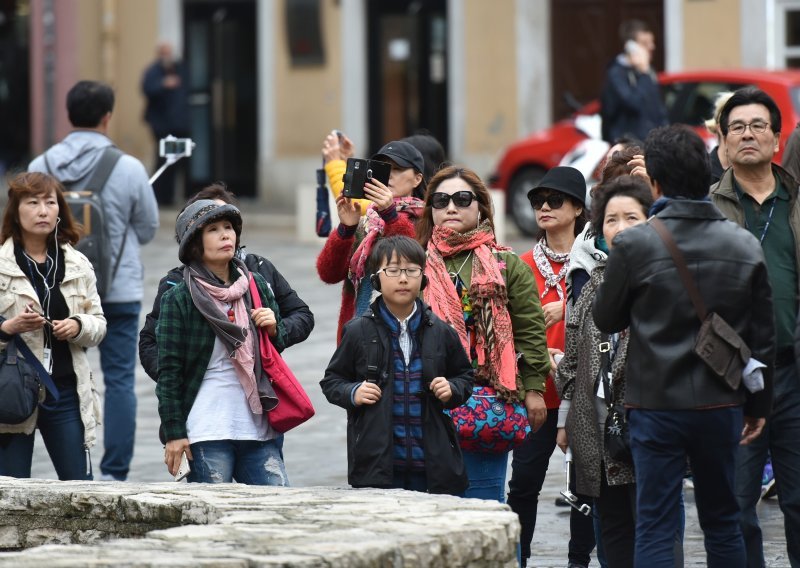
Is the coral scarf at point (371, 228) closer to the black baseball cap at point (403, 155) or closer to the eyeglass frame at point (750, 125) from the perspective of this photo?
the black baseball cap at point (403, 155)

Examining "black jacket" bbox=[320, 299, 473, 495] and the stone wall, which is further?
"black jacket" bbox=[320, 299, 473, 495]

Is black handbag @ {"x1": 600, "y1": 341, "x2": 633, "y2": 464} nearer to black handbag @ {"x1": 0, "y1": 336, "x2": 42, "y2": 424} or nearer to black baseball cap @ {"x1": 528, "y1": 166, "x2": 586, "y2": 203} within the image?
black baseball cap @ {"x1": 528, "y1": 166, "x2": 586, "y2": 203}

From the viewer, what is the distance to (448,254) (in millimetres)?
7023

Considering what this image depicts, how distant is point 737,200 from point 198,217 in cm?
205

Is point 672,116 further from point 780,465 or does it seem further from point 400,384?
point 400,384

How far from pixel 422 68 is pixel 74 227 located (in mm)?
16716

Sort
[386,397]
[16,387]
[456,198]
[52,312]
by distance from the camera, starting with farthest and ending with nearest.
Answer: [52,312], [16,387], [456,198], [386,397]

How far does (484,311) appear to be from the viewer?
693 centimetres

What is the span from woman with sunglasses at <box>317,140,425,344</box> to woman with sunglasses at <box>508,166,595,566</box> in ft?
1.67

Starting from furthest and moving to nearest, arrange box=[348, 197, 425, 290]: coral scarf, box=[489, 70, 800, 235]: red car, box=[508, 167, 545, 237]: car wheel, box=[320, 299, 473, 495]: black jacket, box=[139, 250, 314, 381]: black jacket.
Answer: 1. box=[508, 167, 545, 237]: car wheel
2. box=[489, 70, 800, 235]: red car
3. box=[348, 197, 425, 290]: coral scarf
4. box=[139, 250, 314, 381]: black jacket
5. box=[320, 299, 473, 495]: black jacket

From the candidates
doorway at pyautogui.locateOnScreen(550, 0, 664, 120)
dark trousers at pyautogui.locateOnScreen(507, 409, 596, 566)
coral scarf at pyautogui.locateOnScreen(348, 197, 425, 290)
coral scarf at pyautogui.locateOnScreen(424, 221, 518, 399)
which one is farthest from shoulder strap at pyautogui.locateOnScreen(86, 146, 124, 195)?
doorway at pyautogui.locateOnScreen(550, 0, 664, 120)

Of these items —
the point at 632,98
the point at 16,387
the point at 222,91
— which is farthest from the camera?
the point at 222,91

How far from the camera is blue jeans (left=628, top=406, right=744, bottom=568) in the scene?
600 cm

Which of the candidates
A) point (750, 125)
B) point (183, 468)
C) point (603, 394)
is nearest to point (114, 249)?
point (183, 468)
